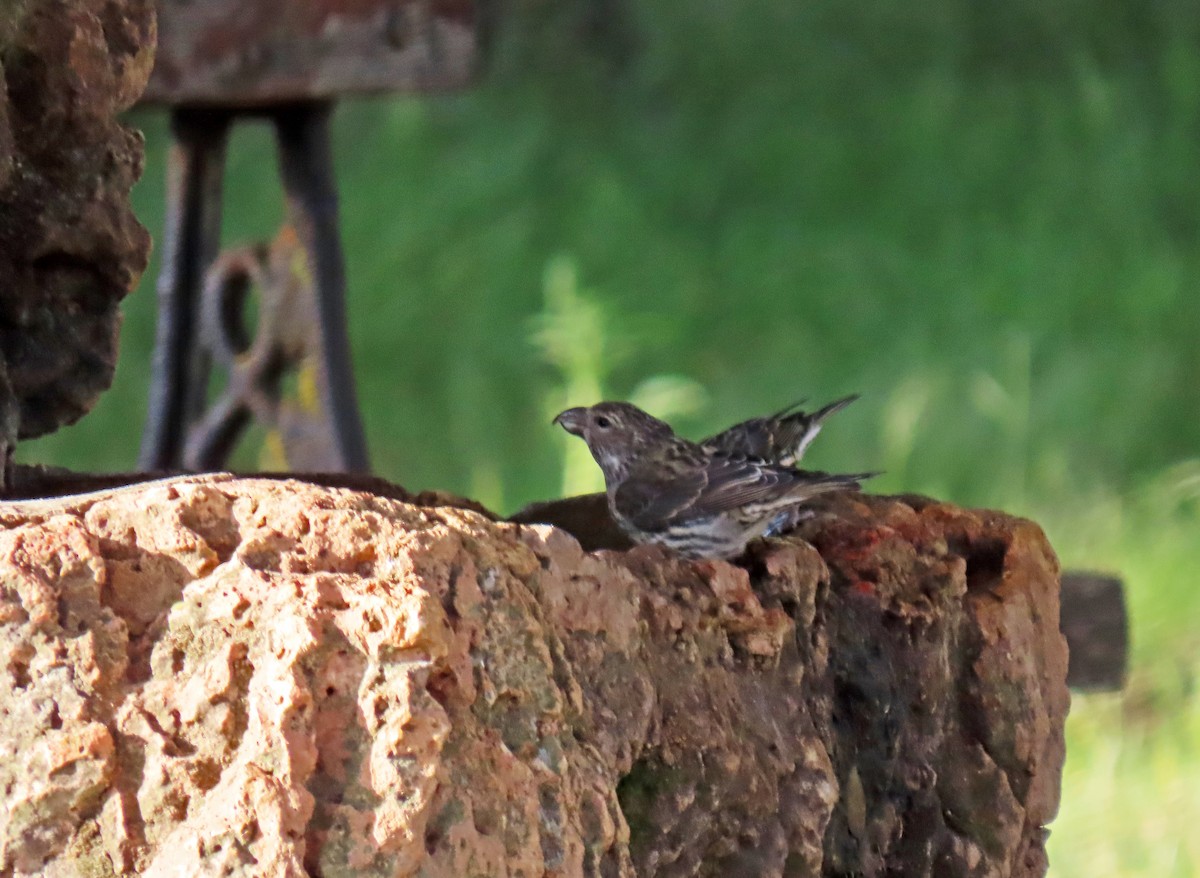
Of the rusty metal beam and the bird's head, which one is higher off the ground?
the rusty metal beam

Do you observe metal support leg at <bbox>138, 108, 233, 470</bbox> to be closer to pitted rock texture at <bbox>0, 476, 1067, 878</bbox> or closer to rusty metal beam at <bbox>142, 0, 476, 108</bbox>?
rusty metal beam at <bbox>142, 0, 476, 108</bbox>

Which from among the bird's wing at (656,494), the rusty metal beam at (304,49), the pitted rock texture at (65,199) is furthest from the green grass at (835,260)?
the pitted rock texture at (65,199)

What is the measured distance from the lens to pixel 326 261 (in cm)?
486

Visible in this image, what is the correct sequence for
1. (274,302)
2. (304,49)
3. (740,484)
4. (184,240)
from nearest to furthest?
(740,484) < (304,49) < (184,240) < (274,302)

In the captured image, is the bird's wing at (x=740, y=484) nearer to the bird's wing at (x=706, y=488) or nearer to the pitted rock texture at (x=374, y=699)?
the bird's wing at (x=706, y=488)

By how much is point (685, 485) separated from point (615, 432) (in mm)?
410

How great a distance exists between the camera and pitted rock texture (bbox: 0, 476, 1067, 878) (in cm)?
171

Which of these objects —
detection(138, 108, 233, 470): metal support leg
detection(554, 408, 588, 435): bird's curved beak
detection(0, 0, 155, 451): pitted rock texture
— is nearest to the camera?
detection(0, 0, 155, 451): pitted rock texture

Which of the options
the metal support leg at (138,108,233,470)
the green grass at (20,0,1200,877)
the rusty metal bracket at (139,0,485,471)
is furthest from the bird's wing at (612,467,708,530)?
the green grass at (20,0,1200,877)

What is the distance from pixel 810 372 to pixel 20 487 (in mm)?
6841

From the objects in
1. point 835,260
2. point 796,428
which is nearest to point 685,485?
point 796,428

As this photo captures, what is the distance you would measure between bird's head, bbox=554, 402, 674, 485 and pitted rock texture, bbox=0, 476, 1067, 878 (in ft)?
5.23

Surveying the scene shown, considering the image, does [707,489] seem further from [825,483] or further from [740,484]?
[825,483]

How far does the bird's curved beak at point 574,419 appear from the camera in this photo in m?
4.07
